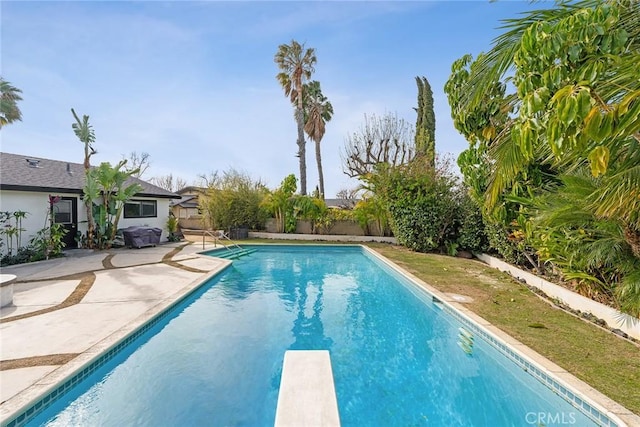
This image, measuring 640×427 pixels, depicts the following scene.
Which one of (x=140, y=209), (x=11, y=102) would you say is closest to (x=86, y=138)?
(x=140, y=209)

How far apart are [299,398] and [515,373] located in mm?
3102

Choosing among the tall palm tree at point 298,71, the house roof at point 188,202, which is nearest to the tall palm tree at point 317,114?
the tall palm tree at point 298,71

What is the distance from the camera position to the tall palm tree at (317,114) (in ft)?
87.7

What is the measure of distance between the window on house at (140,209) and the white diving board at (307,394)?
14.8 meters

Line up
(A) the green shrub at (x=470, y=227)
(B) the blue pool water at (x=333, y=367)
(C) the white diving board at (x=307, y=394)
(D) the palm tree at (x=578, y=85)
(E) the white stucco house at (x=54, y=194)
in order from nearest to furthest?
(D) the palm tree at (x=578, y=85) < (C) the white diving board at (x=307, y=394) < (B) the blue pool water at (x=333, y=367) < (E) the white stucco house at (x=54, y=194) < (A) the green shrub at (x=470, y=227)

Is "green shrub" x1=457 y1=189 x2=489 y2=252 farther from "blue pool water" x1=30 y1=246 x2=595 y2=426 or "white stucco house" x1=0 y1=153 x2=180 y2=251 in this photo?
"white stucco house" x1=0 y1=153 x2=180 y2=251

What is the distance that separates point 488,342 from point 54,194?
15.0m

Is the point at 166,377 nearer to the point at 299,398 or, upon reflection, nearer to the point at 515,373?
the point at 299,398

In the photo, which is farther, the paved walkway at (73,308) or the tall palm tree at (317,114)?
the tall palm tree at (317,114)

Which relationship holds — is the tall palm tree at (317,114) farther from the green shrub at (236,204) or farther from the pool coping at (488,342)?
the pool coping at (488,342)

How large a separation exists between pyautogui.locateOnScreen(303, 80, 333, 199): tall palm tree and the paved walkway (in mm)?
18308

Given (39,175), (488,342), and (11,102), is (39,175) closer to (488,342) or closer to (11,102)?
(11,102)

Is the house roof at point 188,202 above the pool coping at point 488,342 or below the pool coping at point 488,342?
above

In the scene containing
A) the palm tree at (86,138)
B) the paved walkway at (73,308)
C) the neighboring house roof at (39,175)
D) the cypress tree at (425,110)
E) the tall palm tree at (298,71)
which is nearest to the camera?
the paved walkway at (73,308)
